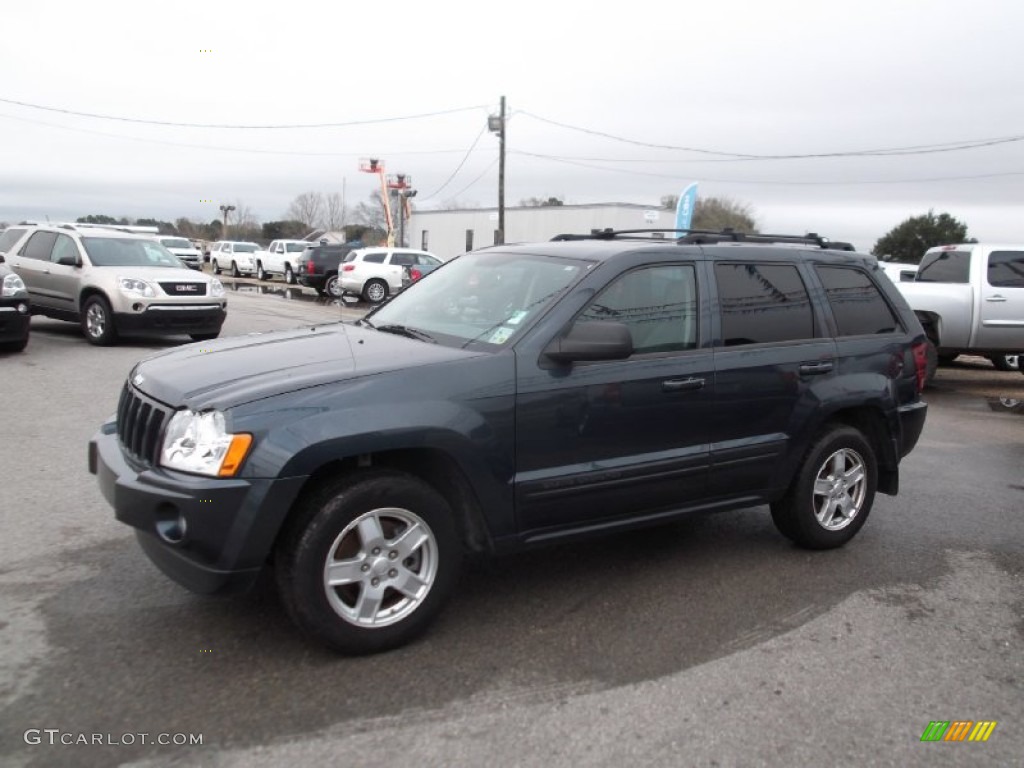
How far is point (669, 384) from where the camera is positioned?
4137 millimetres

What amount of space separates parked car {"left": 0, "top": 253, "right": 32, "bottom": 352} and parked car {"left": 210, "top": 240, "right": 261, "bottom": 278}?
100ft

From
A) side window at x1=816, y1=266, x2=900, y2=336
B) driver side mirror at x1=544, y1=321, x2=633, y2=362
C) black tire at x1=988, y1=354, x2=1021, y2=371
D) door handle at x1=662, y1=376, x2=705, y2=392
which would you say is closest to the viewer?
driver side mirror at x1=544, y1=321, x2=633, y2=362

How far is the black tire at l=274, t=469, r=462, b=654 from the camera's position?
3.29 m

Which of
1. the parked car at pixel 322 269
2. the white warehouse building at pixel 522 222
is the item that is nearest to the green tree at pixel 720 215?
the white warehouse building at pixel 522 222

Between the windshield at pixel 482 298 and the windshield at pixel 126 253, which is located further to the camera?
the windshield at pixel 126 253

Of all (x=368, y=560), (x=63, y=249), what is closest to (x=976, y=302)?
(x=368, y=560)

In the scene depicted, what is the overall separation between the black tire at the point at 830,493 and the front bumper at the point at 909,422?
0.29 metres

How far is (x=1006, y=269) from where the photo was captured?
11609 millimetres

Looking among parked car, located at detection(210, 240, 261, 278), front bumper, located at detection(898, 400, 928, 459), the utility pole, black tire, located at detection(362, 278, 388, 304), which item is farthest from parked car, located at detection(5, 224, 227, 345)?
parked car, located at detection(210, 240, 261, 278)

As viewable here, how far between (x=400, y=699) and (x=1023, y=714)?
2.38 metres

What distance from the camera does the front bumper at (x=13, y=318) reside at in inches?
418

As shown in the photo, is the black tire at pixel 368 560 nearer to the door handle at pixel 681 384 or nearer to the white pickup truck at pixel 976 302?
the door handle at pixel 681 384

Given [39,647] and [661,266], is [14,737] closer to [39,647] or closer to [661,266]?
[39,647]

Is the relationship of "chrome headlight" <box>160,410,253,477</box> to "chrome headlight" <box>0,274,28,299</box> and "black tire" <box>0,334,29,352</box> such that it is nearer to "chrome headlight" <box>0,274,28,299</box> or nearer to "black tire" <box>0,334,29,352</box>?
"chrome headlight" <box>0,274,28,299</box>
